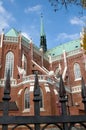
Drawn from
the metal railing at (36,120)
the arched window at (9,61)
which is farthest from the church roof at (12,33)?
the metal railing at (36,120)

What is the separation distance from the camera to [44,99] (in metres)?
25.1

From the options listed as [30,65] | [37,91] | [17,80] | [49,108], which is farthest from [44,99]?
[37,91]

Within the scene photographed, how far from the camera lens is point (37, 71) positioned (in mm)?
20531

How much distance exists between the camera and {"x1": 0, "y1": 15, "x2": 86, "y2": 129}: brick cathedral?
82.6 ft

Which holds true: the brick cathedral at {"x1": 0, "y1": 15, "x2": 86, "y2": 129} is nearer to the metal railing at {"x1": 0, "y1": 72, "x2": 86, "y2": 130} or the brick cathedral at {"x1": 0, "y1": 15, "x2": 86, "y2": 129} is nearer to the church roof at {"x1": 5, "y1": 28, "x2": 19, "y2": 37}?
the church roof at {"x1": 5, "y1": 28, "x2": 19, "y2": 37}

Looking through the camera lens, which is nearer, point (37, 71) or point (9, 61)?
point (37, 71)

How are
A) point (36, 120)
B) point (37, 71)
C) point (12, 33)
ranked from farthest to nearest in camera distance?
point (12, 33) → point (37, 71) → point (36, 120)

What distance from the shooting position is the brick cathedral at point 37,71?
82.6 feet

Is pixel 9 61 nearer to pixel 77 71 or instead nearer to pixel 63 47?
pixel 77 71

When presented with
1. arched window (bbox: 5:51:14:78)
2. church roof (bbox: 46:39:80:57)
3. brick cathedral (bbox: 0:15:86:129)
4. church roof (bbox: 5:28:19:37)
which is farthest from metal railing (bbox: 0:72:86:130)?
church roof (bbox: 46:39:80:57)

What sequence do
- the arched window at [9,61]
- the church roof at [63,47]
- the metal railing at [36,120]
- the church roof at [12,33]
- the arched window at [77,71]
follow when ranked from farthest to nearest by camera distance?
the church roof at [63,47] < the arched window at [77,71] < the church roof at [12,33] < the arched window at [9,61] < the metal railing at [36,120]

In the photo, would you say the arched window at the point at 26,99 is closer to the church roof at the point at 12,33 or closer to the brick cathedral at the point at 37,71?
the brick cathedral at the point at 37,71

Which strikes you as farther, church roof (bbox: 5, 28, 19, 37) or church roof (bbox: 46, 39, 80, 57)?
church roof (bbox: 46, 39, 80, 57)

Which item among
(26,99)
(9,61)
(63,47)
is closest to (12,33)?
(9,61)
